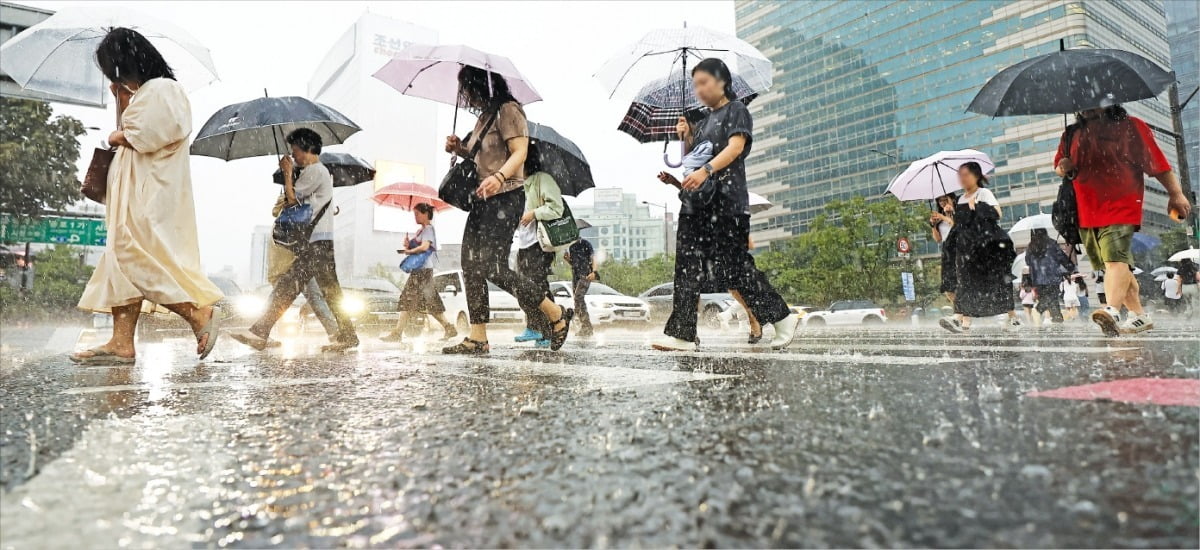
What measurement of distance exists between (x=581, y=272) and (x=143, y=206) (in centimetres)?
573

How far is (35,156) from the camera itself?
2033 cm

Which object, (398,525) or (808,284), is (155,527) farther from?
(808,284)

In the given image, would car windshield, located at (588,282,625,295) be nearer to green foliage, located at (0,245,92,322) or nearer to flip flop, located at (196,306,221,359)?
flip flop, located at (196,306,221,359)

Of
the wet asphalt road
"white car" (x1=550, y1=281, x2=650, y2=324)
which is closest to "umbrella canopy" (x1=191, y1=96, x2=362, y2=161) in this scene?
the wet asphalt road

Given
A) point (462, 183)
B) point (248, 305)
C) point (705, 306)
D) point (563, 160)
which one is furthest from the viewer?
point (705, 306)

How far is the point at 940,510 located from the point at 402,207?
396 inches

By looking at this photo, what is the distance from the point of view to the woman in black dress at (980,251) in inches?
248

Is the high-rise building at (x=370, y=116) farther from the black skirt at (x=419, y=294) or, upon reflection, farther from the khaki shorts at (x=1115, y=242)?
the khaki shorts at (x=1115, y=242)

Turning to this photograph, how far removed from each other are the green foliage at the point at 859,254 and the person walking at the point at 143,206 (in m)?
35.1

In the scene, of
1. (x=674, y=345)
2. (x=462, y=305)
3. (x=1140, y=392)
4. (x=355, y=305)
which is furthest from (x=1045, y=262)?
(x=355, y=305)

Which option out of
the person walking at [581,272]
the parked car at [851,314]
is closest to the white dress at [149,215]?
the person walking at [581,272]

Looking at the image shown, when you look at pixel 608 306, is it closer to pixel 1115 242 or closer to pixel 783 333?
pixel 783 333

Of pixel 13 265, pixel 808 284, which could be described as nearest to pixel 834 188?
pixel 808 284

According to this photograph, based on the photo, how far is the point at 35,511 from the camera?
0.96 meters
